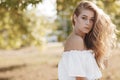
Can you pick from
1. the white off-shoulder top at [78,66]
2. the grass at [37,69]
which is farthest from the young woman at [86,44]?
the grass at [37,69]

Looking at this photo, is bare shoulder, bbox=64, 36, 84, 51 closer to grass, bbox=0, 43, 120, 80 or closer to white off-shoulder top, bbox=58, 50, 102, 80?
white off-shoulder top, bbox=58, 50, 102, 80

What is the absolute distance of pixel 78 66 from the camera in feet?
13.7

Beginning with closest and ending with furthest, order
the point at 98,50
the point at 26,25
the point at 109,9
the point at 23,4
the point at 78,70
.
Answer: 1. the point at 78,70
2. the point at 98,50
3. the point at 23,4
4. the point at 109,9
5. the point at 26,25

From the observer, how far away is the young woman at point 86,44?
4195 millimetres

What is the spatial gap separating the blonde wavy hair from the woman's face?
0.12 ft

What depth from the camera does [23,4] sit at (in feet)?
29.8

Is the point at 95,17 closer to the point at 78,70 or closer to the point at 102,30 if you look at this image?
the point at 102,30

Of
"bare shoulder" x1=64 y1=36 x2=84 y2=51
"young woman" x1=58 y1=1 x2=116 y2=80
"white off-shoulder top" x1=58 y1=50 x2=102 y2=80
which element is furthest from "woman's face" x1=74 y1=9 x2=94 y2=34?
"white off-shoulder top" x1=58 y1=50 x2=102 y2=80

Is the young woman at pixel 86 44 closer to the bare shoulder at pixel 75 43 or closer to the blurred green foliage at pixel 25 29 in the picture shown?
the bare shoulder at pixel 75 43

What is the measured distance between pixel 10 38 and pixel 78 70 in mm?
19091

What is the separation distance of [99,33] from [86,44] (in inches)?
7.1

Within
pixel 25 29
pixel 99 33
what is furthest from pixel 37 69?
pixel 99 33

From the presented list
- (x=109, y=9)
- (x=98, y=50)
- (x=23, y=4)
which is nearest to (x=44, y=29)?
(x=109, y=9)

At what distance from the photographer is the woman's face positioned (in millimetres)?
4309
